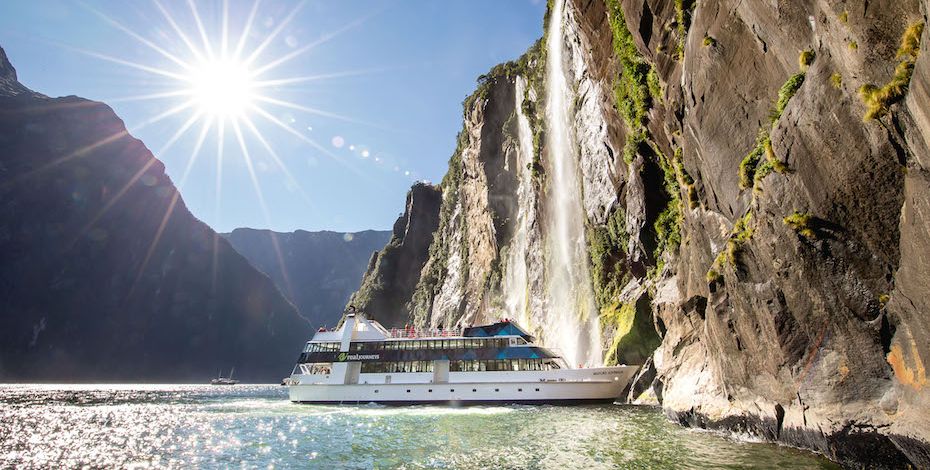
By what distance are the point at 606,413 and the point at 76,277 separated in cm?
19996

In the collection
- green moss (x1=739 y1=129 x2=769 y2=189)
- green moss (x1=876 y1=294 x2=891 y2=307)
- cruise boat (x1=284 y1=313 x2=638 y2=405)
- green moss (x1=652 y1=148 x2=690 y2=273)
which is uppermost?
green moss (x1=652 y1=148 x2=690 y2=273)

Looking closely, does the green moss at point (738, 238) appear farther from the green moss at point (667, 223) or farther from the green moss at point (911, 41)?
the green moss at point (667, 223)

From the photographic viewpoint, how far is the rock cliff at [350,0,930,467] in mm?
11305

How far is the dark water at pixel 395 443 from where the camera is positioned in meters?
15.1

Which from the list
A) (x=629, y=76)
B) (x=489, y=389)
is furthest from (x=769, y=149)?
(x=489, y=389)

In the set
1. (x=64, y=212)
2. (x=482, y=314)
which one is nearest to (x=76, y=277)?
(x=64, y=212)

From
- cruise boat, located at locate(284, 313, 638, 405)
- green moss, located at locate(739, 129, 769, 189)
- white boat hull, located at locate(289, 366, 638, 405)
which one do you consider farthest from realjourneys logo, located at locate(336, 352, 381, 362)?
green moss, located at locate(739, 129, 769, 189)

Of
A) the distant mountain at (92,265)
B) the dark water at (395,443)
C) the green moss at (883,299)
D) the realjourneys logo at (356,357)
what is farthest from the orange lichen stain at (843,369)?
the distant mountain at (92,265)

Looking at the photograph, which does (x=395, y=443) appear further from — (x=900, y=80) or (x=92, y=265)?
(x=92, y=265)

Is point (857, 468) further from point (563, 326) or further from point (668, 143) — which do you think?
point (563, 326)

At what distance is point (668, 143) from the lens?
1203 inches

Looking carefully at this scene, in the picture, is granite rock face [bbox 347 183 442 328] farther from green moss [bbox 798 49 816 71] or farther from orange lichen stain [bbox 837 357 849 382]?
green moss [bbox 798 49 816 71]

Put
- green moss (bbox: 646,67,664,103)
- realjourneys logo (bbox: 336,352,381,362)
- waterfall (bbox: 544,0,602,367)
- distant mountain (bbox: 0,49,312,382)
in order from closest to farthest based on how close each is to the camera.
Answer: green moss (bbox: 646,67,664,103), realjourneys logo (bbox: 336,352,381,362), waterfall (bbox: 544,0,602,367), distant mountain (bbox: 0,49,312,382)

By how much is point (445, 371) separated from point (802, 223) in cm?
3153
